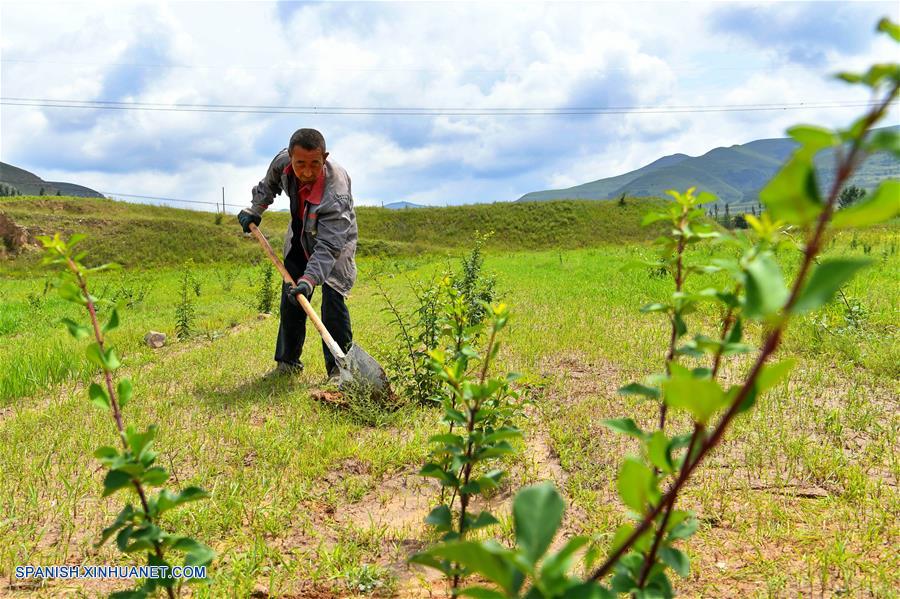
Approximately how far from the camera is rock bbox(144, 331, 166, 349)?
8.13 metres

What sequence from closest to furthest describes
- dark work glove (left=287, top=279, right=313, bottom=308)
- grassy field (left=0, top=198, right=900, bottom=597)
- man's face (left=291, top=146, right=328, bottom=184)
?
grassy field (left=0, top=198, right=900, bottom=597) → dark work glove (left=287, top=279, right=313, bottom=308) → man's face (left=291, top=146, right=328, bottom=184)

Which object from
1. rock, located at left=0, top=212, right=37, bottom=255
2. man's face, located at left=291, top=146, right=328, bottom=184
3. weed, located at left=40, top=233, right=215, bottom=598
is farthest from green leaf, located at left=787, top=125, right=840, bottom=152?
rock, located at left=0, top=212, right=37, bottom=255

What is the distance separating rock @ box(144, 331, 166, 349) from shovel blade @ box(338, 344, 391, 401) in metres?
4.72

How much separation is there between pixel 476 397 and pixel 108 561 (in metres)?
→ 2.00

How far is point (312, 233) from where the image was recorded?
17.0 feet

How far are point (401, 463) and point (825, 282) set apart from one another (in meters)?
3.21

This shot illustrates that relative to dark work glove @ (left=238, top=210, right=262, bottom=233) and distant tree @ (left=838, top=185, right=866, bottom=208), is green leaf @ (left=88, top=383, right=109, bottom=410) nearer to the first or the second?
distant tree @ (left=838, top=185, right=866, bottom=208)

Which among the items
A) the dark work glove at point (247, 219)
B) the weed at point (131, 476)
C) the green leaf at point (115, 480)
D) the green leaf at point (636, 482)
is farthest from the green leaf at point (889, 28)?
the dark work glove at point (247, 219)

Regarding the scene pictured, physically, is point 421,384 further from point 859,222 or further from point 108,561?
point 859,222

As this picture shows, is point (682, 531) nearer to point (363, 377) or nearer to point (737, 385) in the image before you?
point (737, 385)

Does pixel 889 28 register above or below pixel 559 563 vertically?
above

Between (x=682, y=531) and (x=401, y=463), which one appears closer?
(x=682, y=531)

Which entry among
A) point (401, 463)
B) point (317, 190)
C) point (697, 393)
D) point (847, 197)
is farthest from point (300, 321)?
point (847, 197)

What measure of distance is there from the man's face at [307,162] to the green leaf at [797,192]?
4.65m
